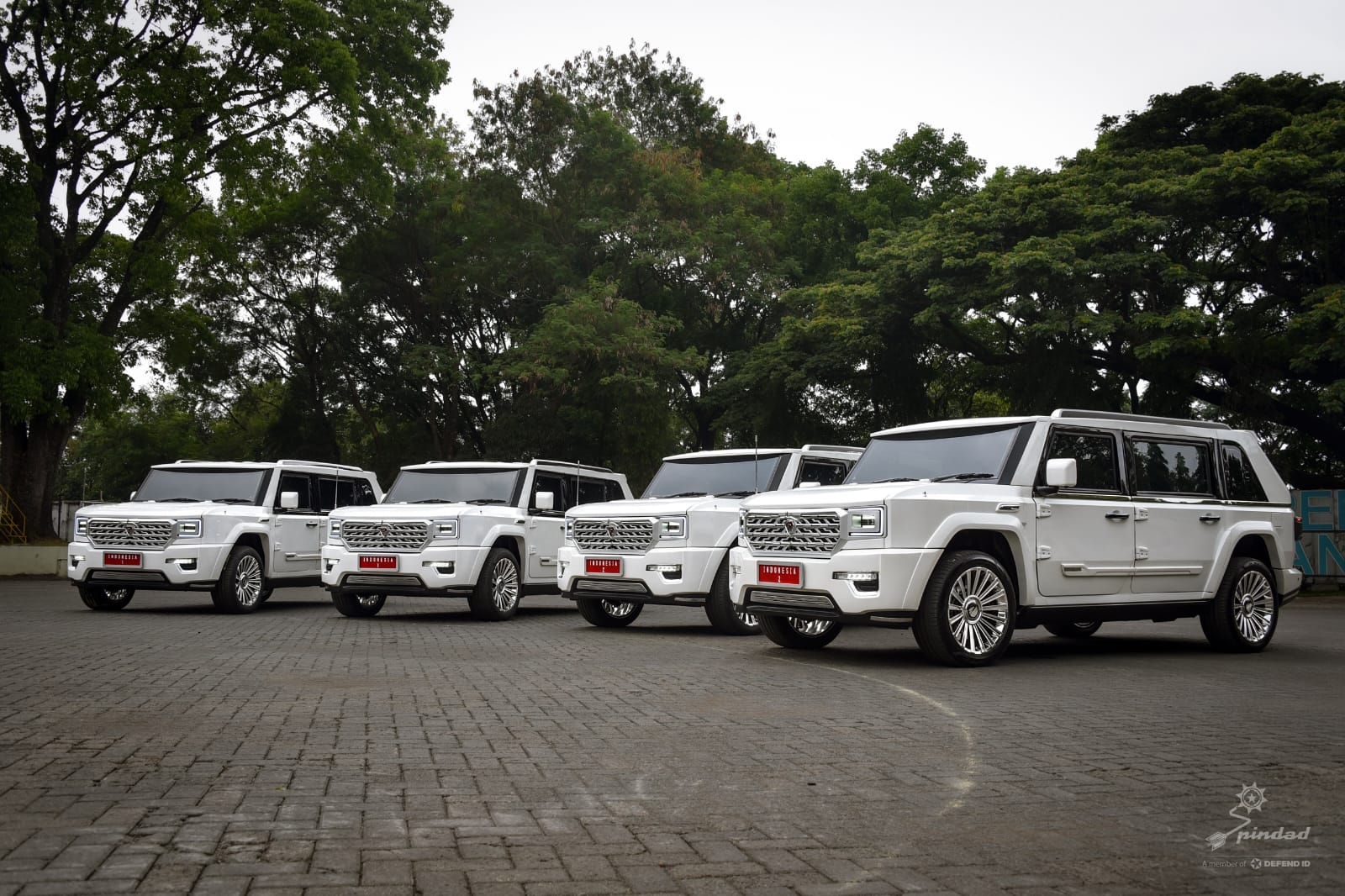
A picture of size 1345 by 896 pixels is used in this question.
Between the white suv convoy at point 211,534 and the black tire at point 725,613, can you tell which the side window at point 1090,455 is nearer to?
the black tire at point 725,613

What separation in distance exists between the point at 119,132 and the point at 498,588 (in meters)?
18.7

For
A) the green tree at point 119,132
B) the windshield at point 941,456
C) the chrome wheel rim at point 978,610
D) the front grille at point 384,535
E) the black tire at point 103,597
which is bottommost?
the black tire at point 103,597

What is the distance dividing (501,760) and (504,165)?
36881mm

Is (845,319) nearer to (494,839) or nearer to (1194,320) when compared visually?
(1194,320)

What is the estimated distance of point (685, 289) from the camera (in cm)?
4078

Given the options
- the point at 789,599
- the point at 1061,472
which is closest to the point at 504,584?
the point at 789,599

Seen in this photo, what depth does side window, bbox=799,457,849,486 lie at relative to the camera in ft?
52.8

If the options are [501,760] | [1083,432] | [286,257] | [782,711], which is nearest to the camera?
[501,760]

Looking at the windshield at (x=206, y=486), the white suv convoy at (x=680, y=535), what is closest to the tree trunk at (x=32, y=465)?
the windshield at (x=206, y=486)

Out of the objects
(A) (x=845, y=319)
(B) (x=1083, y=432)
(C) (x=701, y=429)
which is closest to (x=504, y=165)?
(C) (x=701, y=429)

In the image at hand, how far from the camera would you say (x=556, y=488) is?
18.6 metres

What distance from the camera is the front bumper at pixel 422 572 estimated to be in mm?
16391

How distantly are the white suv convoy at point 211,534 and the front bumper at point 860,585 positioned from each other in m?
9.74

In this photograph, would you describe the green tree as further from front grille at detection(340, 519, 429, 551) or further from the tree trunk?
front grille at detection(340, 519, 429, 551)
